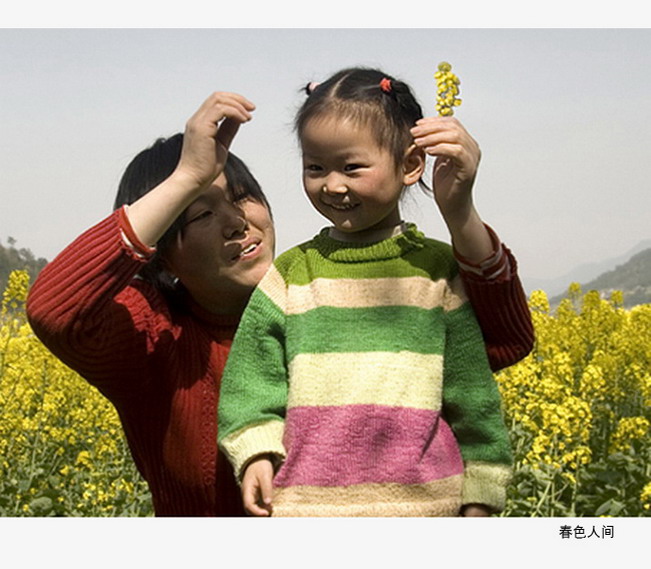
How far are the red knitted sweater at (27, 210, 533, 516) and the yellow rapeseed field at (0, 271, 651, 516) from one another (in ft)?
6.24

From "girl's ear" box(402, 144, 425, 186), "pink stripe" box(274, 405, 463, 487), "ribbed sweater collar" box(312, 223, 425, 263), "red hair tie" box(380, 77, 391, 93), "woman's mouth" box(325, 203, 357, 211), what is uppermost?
"red hair tie" box(380, 77, 391, 93)

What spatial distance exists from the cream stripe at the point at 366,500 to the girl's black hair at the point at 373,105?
68 centimetres

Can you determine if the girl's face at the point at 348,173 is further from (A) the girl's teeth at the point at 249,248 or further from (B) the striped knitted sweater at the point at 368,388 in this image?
(A) the girl's teeth at the point at 249,248

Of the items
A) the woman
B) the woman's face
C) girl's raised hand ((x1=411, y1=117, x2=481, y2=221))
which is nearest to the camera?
girl's raised hand ((x1=411, y1=117, x2=481, y2=221))

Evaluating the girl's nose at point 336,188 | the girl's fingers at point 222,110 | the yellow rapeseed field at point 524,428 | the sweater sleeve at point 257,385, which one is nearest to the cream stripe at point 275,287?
the sweater sleeve at point 257,385

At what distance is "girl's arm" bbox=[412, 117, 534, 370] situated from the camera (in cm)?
195

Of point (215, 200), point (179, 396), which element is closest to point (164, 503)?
point (179, 396)

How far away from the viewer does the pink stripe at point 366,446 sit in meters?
1.99

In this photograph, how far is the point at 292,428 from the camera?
204cm

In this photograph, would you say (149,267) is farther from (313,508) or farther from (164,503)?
(313,508)

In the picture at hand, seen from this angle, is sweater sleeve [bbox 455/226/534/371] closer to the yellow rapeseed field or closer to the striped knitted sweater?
the striped knitted sweater

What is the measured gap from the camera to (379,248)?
2117 mm

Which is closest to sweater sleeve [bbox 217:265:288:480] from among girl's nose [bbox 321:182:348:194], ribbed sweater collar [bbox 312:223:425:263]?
ribbed sweater collar [bbox 312:223:425:263]

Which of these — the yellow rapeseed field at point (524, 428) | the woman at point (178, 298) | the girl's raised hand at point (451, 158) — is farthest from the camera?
the yellow rapeseed field at point (524, 428)
